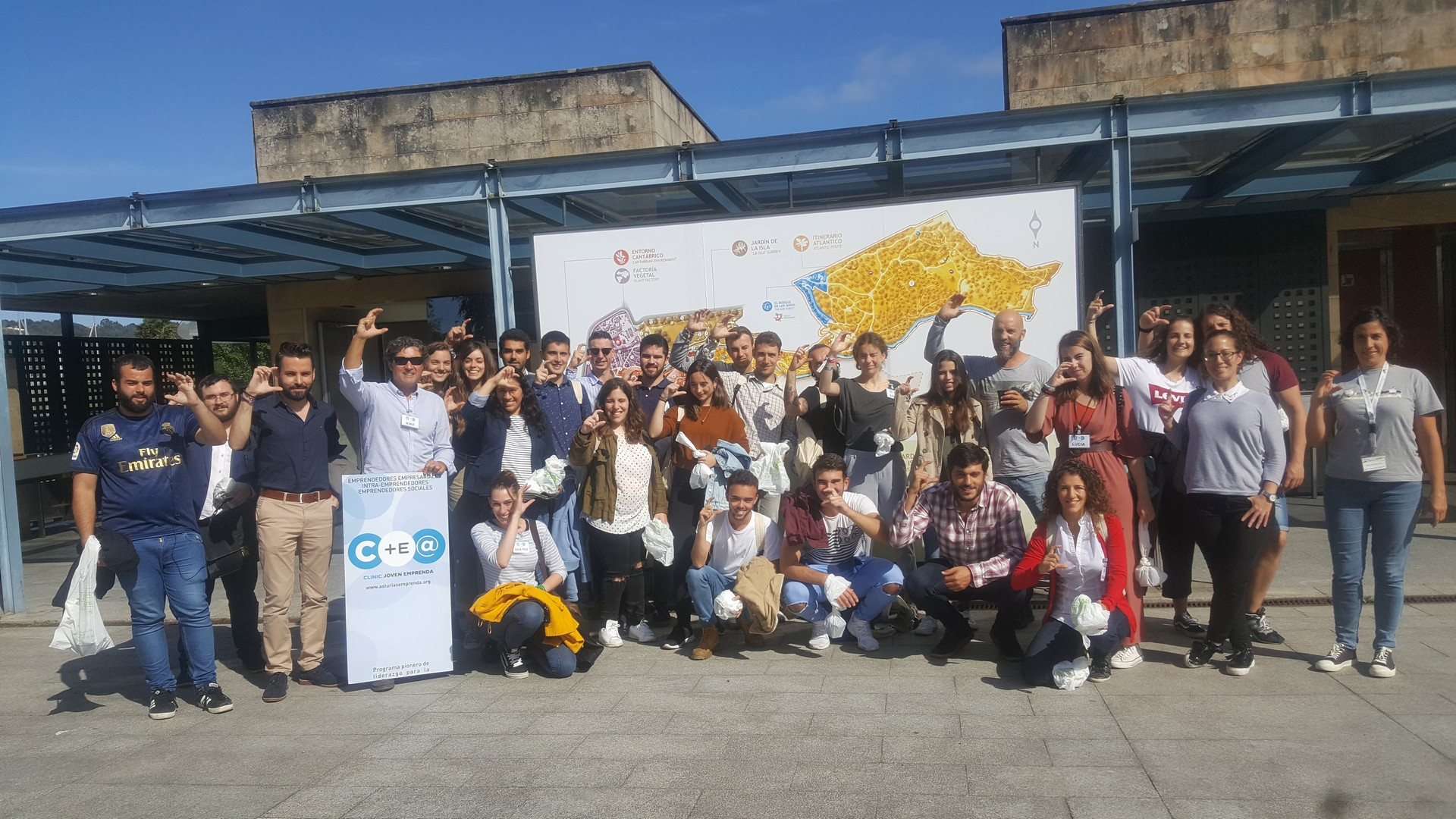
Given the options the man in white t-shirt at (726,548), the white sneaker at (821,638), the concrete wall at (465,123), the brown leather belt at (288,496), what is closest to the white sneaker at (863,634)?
the white sneaker at (821,638)

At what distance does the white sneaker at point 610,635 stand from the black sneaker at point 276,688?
1.74m

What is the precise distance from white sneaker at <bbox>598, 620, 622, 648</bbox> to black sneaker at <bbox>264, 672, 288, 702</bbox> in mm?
1741

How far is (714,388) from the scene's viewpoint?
6086 mm

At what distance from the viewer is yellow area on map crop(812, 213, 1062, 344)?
7.06 m

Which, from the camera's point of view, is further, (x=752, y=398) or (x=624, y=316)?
(x=624, y=316)

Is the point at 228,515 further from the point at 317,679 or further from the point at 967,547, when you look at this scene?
the point at 967,547

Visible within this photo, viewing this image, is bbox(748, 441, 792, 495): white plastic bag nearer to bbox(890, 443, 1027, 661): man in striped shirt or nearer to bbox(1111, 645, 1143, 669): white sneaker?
bbox(890, 443, 1027, 661): man in striped shirt

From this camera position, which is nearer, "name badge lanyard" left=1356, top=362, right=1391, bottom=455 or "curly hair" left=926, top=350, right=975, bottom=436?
"name badge lanyard" left=1356, top=362, right=1391, bottom=455

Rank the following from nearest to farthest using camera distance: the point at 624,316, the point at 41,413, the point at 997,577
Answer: the point at 997,577 < the point at 624,316 < the point at 41,413

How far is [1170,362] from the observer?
5.35 m

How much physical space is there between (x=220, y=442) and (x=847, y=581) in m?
3.45

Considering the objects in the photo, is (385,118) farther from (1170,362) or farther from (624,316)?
(1170,362)

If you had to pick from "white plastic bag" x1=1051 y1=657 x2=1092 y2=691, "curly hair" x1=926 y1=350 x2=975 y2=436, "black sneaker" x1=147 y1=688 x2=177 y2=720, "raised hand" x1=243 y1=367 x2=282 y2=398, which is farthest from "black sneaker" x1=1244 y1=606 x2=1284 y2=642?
"black sneaker" x1=147 y1=688 x2=177 y2=720

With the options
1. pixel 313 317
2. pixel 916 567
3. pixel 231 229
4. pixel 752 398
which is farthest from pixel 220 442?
pixel 313 317
